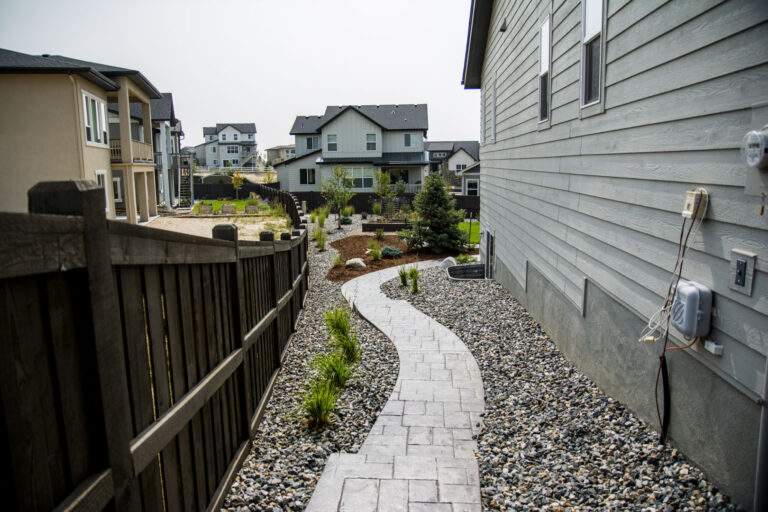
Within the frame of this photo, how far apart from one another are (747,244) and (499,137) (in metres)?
10.1

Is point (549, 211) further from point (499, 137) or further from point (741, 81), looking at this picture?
point (499, 137)

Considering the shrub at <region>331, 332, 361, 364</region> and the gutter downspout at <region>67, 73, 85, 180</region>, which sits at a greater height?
the gutter downspout at <region>67, 73, 85, 180</region>

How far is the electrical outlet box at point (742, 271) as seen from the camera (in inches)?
125

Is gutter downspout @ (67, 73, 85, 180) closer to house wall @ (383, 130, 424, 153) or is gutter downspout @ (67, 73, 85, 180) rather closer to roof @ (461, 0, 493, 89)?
roof @ (461, 0, 493, 89)

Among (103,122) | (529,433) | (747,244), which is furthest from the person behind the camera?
(103,122)

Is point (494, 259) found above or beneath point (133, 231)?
beneath

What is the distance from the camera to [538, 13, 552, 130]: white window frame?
26.2 ft

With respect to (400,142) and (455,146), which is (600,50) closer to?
(400,142)

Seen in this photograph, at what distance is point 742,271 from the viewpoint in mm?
3248

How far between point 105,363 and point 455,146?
82.4 metres

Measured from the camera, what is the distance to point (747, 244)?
321 cm

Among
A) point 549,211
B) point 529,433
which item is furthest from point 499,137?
point 529,433

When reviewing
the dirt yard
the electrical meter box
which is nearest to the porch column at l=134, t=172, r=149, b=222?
the dirt yard

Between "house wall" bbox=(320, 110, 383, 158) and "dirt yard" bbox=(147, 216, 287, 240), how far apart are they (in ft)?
49.7
